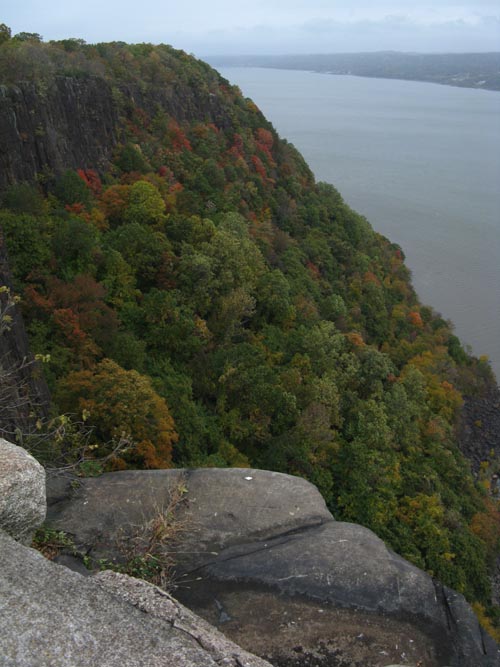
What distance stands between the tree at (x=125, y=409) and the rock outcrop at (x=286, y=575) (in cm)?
594

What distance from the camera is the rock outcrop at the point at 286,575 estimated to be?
7.58 m

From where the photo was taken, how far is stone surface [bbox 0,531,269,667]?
16.4 feet

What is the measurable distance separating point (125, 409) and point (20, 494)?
32.1 ft

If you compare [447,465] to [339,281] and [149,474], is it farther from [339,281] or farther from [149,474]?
[149,474]

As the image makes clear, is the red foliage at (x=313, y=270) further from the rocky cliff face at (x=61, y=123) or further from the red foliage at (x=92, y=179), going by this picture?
the red foliage at (x=92, y=179)

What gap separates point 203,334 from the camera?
2545 centimetres

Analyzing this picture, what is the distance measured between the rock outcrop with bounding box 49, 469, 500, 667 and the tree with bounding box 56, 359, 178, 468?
19.5 ft

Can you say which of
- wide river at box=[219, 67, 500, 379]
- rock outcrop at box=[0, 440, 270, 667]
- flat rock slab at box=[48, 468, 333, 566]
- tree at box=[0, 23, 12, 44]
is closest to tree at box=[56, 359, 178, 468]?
flat rock slab at box=[48, 468, 333, 566]

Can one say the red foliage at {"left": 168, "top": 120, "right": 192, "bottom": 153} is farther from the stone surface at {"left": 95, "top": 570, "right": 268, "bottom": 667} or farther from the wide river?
the stone surface at {"left": 95, "top": 570, "right": 268, "bottom": 667}

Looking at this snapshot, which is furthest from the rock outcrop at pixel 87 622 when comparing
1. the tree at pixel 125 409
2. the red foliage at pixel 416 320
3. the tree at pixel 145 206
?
the red foliage at pixel 416 320

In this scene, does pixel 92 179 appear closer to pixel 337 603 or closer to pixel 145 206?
pixel 145 206

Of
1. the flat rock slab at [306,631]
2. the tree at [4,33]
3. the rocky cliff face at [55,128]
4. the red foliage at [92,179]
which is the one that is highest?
the tree at [4,33]

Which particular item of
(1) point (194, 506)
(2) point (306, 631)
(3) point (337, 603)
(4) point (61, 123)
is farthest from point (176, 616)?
(4) point (61, 123)

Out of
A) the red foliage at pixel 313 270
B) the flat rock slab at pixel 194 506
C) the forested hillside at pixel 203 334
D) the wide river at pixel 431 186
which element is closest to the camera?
the flat rock slab at pixel 194 506
